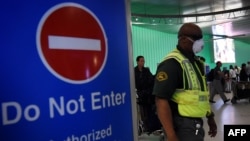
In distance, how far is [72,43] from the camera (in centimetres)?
115

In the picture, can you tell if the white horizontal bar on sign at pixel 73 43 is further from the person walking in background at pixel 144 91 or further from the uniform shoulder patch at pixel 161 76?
the person walking in background at pixel 144 91

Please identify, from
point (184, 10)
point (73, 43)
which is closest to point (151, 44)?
point (184, 10)

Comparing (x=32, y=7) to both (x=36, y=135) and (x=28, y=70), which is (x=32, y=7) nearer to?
(x=28, y=70)

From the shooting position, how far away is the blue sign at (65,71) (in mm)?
972

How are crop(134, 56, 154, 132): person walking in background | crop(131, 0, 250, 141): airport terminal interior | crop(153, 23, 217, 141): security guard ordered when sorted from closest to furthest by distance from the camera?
crop(153, 23, 217, 141): security guard, crop(134, 56, 154, 132): person walking in background, crop(131, 0, 250, 141): airport terminal interior

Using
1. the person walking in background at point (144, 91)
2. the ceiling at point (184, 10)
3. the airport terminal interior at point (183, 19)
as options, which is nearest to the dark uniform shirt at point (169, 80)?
the person walking in background at point (144, 91)

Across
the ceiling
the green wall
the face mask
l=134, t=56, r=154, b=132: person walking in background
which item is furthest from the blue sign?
the green wall

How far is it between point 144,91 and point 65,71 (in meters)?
4.74

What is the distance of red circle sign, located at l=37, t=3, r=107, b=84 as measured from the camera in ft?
3.50

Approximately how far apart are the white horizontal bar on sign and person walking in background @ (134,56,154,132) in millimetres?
4578

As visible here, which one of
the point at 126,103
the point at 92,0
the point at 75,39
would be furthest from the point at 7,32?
the point at 126,103

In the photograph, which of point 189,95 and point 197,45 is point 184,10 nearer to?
point 197,45

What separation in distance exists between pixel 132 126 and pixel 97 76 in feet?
1.11

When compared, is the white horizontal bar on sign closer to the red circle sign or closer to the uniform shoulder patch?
the red circle sign
